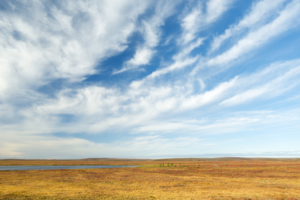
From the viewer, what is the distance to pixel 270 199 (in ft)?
59.8

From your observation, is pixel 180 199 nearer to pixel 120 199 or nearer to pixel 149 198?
pixel 149 198

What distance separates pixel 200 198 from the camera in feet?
61.1

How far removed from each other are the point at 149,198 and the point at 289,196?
622 inches

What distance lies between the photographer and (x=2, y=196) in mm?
18672

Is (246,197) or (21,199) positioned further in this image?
(246,197)

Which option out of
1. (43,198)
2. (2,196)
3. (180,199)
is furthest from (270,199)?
Answer: (2,196)

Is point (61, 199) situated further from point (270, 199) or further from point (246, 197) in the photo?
point (270, 199)

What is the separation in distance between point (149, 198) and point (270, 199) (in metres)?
12.9

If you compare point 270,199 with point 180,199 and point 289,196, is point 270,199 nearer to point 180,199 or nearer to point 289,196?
point 289,196

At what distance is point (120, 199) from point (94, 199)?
2.72 meters

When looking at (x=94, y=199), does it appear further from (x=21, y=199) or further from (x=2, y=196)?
(x=2, y=196)

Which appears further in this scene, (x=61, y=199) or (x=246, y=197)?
(x=246, y=197)

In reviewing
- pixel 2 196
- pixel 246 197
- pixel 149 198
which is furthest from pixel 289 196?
pixel 2 196

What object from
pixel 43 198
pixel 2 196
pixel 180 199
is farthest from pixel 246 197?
pixel 2 196
